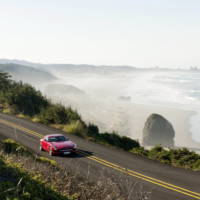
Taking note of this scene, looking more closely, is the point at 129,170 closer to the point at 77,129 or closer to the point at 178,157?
the point at 178,157

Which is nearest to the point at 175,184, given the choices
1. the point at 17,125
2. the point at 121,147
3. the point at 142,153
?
the point at 142,153

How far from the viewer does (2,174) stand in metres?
10.3

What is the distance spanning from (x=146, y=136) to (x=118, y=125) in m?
15.4

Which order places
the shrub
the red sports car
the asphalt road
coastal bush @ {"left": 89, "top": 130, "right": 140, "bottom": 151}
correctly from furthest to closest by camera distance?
coastal bush @ {"left": 89, "top": 130, "right": 140, "bottom": 151}
the red sports car
the shrub
the asphalt road

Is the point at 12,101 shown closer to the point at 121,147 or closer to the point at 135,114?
the point at 121,147

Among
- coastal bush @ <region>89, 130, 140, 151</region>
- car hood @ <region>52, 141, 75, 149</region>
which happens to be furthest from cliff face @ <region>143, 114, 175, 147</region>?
car hood @ <region>52, 141, 75, 149</region>

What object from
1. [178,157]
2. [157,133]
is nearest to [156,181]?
[178,157]

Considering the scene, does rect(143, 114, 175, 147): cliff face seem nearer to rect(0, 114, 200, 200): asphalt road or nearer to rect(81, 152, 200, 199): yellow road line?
rect(0, 114, 200, 200): asphalt road

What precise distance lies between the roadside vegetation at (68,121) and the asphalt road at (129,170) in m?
1.05

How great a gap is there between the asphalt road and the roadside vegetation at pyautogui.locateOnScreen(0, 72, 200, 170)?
105 centimetres

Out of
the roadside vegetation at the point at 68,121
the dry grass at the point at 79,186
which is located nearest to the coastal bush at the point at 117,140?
the roadside vegetation at the point at 68,121

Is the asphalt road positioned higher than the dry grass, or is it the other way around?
the dry grass

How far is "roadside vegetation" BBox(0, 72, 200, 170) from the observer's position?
17438 millimetres

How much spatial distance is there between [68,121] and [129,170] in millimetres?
14500
